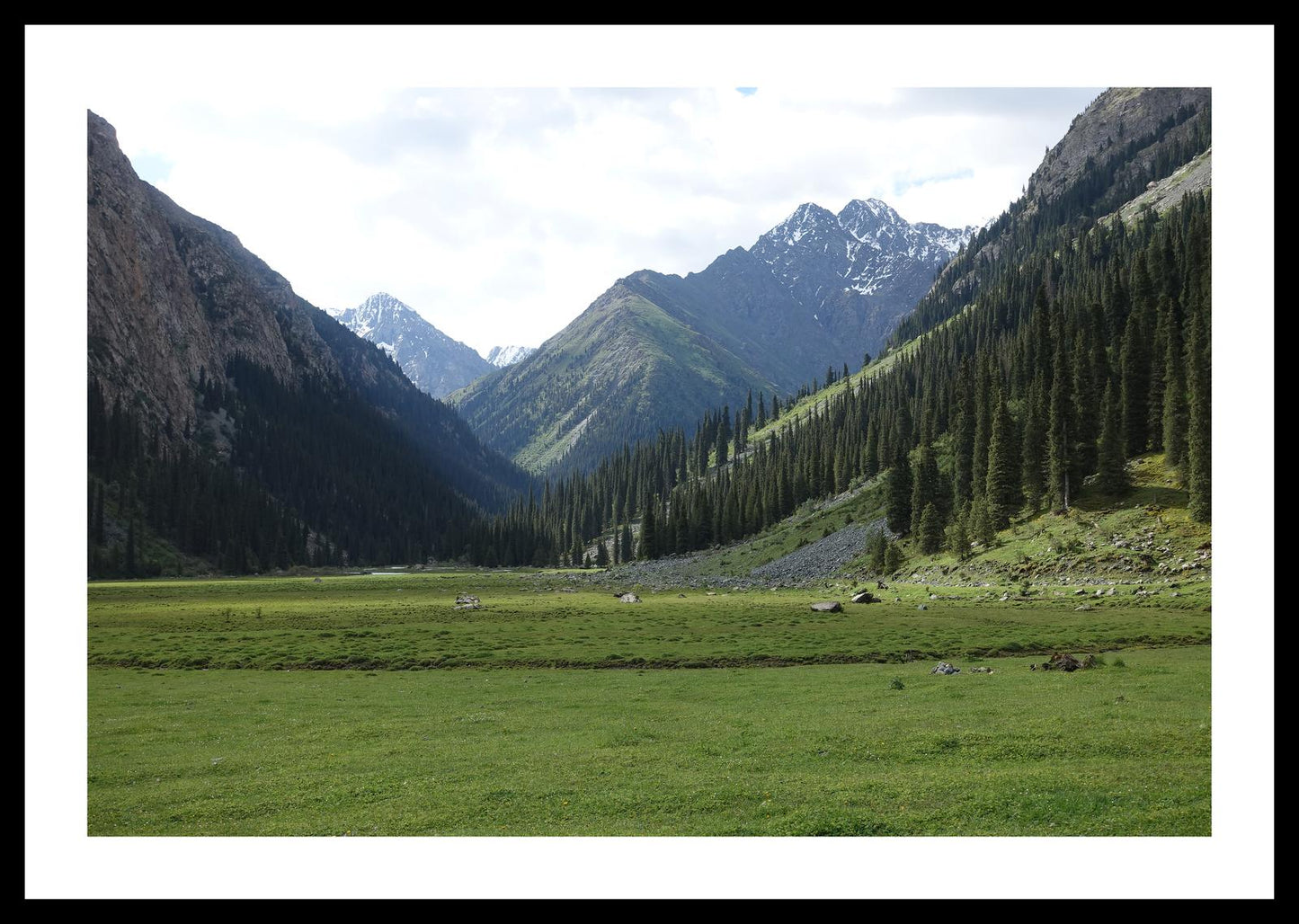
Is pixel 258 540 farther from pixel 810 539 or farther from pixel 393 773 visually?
pixel 393 773


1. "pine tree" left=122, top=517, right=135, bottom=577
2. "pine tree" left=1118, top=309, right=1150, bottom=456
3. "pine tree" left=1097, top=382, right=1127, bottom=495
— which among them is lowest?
"pine tree" left=122, top=517, right=135, bottom=577

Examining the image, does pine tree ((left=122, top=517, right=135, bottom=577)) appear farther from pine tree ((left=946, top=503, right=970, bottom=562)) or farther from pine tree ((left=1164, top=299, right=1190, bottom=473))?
pine tree ((left=1164, top=299, right=1190, bottom=473))

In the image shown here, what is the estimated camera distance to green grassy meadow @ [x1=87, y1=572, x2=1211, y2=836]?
14.8m

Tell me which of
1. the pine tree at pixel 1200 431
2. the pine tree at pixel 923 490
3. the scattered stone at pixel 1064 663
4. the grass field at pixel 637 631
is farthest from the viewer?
the pine tree at pixel 923 490

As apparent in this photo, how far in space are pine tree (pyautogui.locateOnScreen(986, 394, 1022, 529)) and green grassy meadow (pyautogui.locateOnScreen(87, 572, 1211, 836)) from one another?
1346 inches

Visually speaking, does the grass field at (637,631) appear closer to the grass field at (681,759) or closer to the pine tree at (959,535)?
the grass field at (681,759)

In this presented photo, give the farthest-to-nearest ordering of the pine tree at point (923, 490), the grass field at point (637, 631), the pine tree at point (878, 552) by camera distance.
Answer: the pine tree at point (923, 490) → the pine tree at point (878, 552) → the grass field at point (637, 631)

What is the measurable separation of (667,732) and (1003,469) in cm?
7388

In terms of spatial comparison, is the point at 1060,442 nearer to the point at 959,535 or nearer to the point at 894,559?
the point at 959,535

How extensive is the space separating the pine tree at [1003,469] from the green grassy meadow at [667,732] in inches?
1346

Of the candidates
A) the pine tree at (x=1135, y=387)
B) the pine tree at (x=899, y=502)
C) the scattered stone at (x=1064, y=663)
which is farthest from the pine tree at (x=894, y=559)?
the scattered stone at (x=1064, y=663)

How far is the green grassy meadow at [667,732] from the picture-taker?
14.8 metres

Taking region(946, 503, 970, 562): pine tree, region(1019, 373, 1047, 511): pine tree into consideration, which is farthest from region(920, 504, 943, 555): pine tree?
region(1019, 373, 1047, 511): pine tree

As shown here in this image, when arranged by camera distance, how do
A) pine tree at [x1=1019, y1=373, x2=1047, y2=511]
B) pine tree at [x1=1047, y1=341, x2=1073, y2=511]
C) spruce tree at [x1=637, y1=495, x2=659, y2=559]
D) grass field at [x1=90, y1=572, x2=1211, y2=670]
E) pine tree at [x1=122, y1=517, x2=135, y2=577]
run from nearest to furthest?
grass field at [x1=90, y1=572, x2=1211, y2=670]
pine tree at [x1=1047, y1=341, x2=1073, y2=511]
pine tree at [x1=1019, y1=373, x2=1047, y2=511]
pine tree at [x1=122, y1=517, x2=135, y2=577]
spruce tree at [x1=637, y1=495, x2=659, y2=559]
